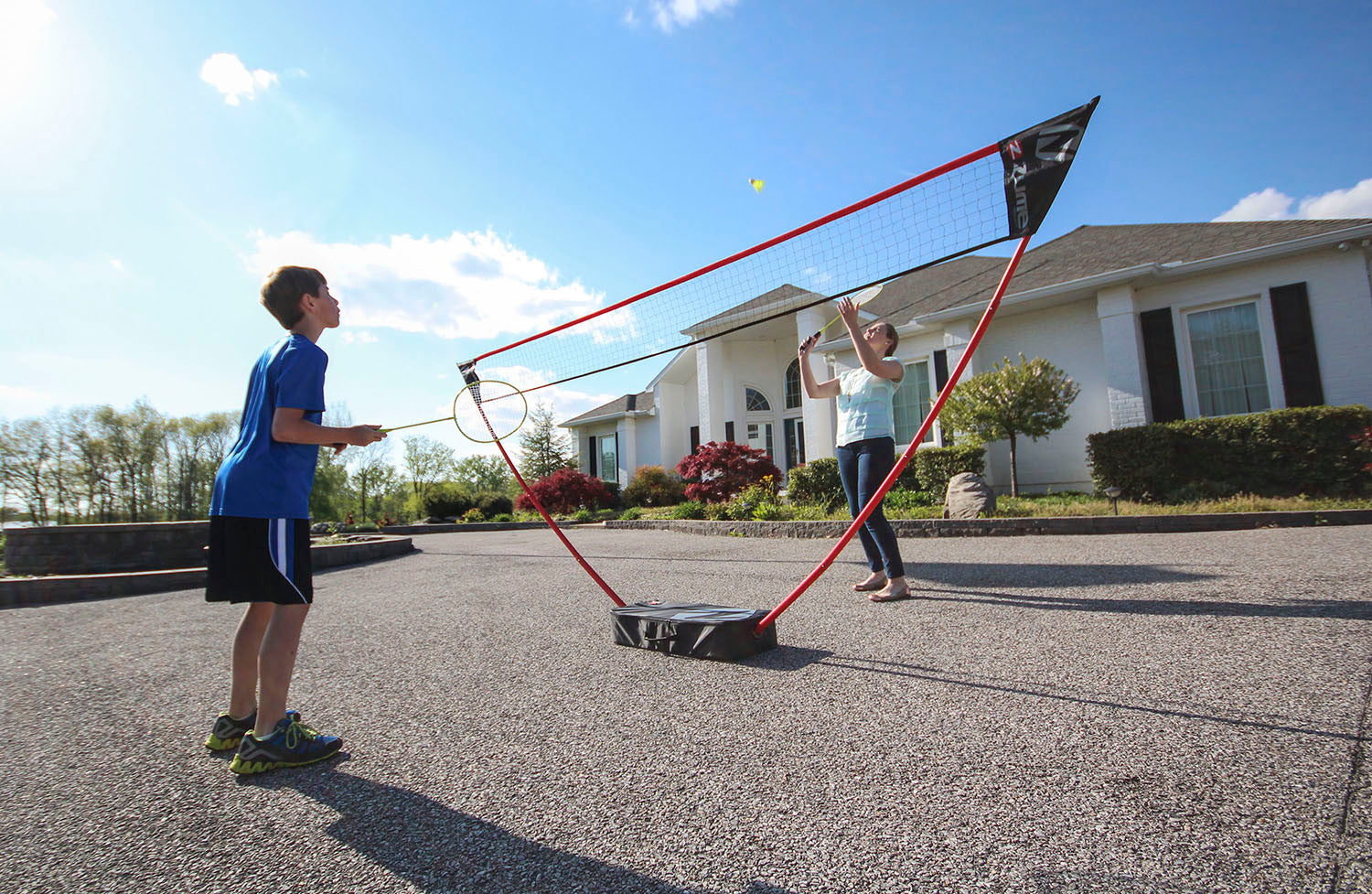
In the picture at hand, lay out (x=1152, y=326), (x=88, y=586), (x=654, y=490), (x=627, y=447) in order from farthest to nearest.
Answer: (x=627, y=447)
(x=654, y=490)
(x=1152, y=326)
(x=88, y=586)

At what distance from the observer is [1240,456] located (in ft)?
31.1

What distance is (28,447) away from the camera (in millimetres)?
26203

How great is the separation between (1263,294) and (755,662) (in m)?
12.7

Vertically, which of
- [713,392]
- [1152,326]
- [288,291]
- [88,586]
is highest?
[713,392]

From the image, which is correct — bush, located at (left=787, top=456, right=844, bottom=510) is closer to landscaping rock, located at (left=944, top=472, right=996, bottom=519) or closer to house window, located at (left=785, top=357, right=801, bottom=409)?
landscaping rock, located at (left=944, top=472, right=996, bottom=519)

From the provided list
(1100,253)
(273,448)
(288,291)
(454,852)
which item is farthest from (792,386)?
(454,852)

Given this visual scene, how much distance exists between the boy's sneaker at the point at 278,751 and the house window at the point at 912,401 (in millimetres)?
14129

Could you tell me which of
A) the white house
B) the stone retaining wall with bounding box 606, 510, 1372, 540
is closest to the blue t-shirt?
the stone retaining wall with bounding box 606, 510, 1372, 540

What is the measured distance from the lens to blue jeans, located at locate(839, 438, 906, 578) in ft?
13.6

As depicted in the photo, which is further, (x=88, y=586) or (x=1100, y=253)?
(x=1100, y=253)

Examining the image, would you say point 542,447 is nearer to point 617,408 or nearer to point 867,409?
point 617,408

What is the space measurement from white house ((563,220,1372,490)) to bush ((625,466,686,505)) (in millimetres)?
6178

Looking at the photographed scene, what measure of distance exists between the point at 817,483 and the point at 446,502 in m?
15.1

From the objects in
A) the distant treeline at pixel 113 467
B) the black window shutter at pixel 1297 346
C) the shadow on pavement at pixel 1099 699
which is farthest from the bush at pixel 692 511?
the distant treeline at pixel 113 467
